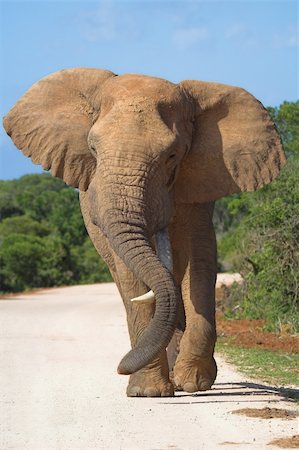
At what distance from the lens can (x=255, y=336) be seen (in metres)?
17.1

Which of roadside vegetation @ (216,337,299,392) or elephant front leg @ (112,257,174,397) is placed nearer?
elephant front leg @ (112,257,174,397)

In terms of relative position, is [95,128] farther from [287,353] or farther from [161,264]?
[287,353]

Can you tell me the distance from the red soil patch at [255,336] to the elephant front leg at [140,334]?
540 centimetres

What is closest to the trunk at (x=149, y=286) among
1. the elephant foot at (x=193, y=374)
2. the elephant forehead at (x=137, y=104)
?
the elephant forehead at (x=137, y=104)

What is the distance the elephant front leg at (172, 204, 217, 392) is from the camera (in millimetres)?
10242

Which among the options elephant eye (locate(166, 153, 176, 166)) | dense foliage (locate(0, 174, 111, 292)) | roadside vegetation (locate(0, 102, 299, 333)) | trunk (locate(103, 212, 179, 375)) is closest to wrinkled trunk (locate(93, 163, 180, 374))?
trunk (locate(103, 212, 179, 375))

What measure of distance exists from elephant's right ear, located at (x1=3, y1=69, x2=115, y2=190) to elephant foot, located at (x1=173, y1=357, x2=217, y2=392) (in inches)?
70.9

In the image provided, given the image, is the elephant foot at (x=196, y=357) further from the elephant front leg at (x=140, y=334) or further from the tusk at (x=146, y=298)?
the tusk at (x=146, y=298)

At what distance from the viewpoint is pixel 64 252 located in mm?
43844

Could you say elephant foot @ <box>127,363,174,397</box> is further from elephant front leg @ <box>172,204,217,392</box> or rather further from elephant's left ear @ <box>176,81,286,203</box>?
elephant's left ear @ <box>176,81,286,203</box>

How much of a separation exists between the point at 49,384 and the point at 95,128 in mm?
2759

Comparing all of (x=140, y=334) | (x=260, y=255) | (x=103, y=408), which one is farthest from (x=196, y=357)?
(x=260, y=255)

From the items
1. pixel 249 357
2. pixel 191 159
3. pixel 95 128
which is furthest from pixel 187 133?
pixel 249 357

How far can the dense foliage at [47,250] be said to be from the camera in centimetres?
4153
